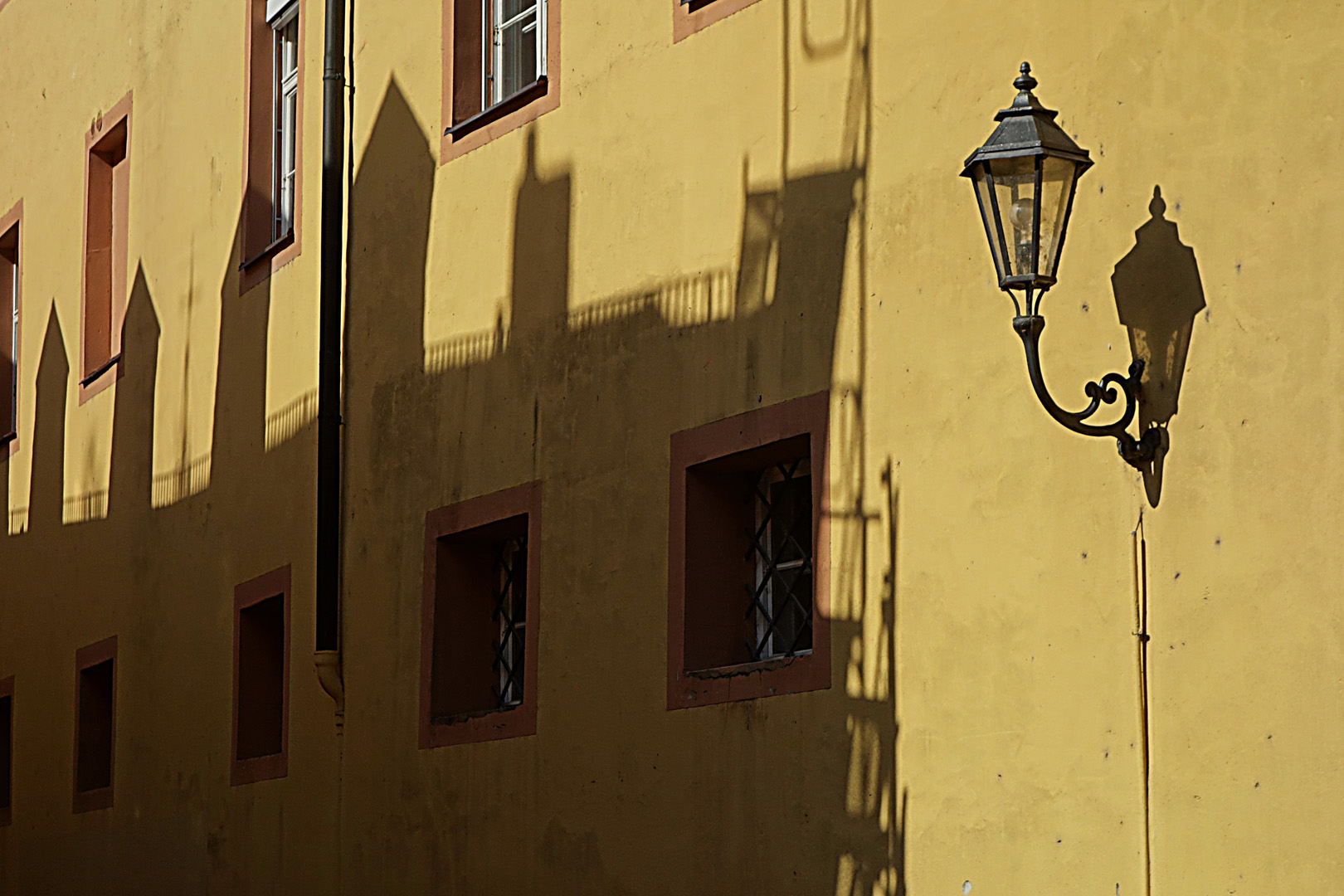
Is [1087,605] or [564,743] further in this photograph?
[564,743]

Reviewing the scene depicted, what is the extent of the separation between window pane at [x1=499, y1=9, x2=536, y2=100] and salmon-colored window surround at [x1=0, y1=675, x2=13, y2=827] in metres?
8.25

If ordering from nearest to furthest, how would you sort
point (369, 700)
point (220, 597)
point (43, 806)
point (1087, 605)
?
point (1087, 605), point (369, 700), point (220, 597), point (43, 806)

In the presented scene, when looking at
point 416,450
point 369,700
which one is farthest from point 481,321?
point 369,700

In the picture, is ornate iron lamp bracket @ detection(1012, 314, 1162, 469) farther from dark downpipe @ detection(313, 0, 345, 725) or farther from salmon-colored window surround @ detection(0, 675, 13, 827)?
salmon-colored window surround @ detection(0, 675, 13, 827)

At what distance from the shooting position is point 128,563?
1416 cm

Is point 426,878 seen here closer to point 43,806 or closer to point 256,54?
point 256,54

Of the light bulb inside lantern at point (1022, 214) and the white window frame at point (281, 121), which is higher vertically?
the white window frame at point (281, 121)

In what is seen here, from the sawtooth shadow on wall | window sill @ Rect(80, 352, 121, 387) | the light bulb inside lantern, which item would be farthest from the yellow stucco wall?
window sill @ Rect(80, 352, 121, 387)

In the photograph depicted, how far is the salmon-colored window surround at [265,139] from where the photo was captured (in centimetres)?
1238

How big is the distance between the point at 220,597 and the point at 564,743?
425 cm

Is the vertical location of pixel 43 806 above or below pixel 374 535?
below

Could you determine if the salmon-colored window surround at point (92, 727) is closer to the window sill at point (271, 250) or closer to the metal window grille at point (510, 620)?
the window sill at point (271, 250)

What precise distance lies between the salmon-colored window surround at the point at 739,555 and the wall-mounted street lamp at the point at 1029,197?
1700mm

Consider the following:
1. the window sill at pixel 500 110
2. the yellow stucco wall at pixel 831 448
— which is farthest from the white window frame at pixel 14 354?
the window sill at pixel 500 110
